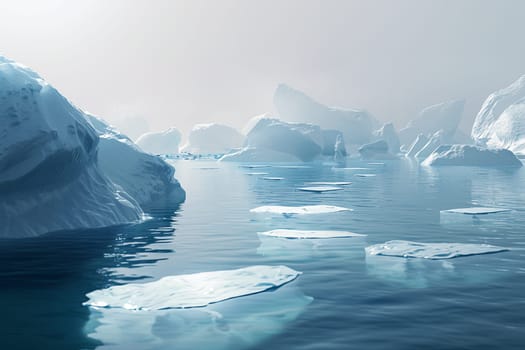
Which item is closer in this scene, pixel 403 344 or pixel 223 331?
pixel 403 344

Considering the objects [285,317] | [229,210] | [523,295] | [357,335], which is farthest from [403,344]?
[229,210]

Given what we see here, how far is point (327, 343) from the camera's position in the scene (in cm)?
624

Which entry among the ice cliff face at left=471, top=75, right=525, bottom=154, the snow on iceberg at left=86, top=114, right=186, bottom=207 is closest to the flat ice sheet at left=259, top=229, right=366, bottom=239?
the snow on iceberg at left=86, top=114, right=186, bottom=207

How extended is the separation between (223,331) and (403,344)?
217cm

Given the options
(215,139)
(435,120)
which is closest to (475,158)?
(435,120)

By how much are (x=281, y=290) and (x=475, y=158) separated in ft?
244

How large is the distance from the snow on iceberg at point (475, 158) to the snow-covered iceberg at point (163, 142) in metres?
112

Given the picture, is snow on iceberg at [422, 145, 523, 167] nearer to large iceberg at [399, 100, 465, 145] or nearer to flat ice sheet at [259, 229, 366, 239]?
flat ice sheet at [259, 229, 366, 239]

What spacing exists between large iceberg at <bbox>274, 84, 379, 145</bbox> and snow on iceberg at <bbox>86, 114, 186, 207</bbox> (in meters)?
131

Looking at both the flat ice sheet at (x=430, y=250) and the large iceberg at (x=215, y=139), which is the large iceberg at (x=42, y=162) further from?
the large iceberg at (x=215, y=139)

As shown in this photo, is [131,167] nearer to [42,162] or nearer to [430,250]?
[42,162]

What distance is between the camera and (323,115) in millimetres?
156500

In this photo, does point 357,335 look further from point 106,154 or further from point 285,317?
point 106,154

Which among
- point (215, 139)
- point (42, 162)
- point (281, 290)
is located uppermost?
point (215, 139)
